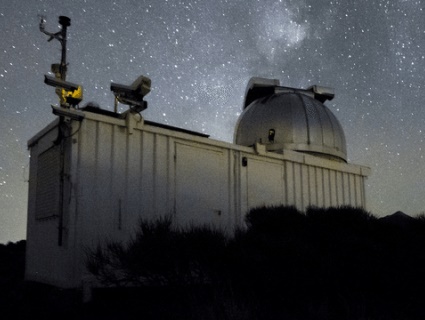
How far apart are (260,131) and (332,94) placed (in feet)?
10.8

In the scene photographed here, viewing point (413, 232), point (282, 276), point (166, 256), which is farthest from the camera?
point (413, 232)

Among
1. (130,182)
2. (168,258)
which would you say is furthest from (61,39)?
(168,258)

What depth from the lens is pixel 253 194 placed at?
27.6 ft

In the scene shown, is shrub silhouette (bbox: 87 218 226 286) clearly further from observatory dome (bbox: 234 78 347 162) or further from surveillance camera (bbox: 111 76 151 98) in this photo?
observatory dome (bbox: 234 78 347 162)

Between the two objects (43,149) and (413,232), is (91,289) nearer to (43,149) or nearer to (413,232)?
(43,149)

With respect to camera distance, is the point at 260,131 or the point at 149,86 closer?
the point at 149,86

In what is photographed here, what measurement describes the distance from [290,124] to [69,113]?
21.0 feet

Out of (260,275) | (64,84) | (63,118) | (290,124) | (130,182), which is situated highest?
(290,124)

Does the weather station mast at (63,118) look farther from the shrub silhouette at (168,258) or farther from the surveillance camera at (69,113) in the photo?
the shrub silhouette at (168,258)

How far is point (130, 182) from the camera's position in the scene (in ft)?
21.7

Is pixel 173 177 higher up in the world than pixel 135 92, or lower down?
lower down

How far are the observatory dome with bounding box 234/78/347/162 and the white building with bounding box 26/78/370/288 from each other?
3.57 feet

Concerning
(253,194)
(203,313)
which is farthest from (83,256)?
(253,194)

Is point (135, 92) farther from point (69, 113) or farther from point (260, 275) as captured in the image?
point (260, 275)
